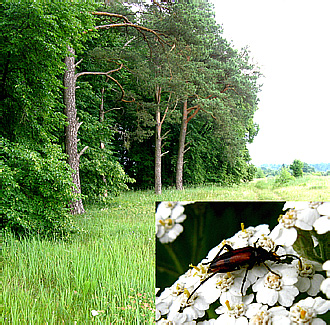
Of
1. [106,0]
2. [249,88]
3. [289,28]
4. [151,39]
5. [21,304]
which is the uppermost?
[289,28]

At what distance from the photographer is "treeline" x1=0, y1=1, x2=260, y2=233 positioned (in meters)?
3.98

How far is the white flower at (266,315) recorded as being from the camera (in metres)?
0.40

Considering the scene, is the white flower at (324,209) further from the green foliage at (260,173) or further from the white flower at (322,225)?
the green foliage at (260,173)

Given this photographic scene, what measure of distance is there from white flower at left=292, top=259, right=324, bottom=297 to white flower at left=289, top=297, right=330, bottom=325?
10 millimetres

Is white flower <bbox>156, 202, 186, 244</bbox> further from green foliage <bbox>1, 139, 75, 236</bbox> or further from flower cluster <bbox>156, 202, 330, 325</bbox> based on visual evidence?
green foliage <bbox>1, 139, 75, 236</bbox>

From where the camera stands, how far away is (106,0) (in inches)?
366

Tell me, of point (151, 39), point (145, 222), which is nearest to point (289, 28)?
point (151, 39)

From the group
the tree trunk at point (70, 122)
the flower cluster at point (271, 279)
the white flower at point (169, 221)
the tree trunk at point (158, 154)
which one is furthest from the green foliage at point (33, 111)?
the tree trunk at point (158, 154)

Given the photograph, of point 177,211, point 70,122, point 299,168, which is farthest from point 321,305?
point 299,168

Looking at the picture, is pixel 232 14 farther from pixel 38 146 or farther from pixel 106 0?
pixel 38 146

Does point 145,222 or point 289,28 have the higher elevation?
point 289,28

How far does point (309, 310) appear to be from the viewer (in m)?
0.39

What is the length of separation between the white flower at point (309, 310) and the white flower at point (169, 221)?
19 cm

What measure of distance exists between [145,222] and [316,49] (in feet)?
40.0
